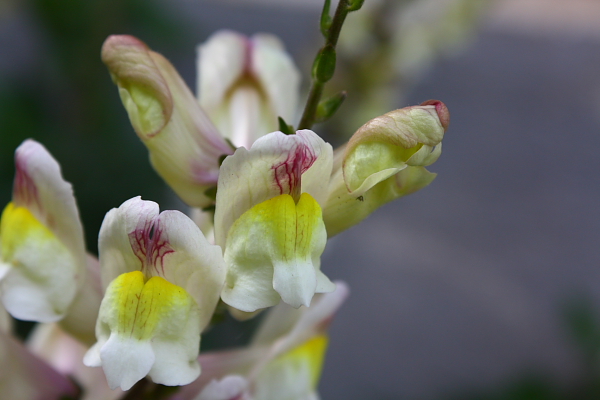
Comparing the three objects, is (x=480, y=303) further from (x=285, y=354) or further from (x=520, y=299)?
(x=285, y=354)

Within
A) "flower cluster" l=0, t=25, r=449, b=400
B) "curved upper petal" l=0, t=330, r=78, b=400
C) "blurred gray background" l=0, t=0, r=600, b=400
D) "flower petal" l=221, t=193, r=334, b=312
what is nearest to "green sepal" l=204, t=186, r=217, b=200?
"flower cluster" l=0, t=25, r=449, b=400

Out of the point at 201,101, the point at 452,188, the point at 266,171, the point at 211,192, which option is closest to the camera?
the point at 266,171

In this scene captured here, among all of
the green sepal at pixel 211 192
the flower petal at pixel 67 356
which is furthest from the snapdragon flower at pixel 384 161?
the flower petal at pixel 67 356

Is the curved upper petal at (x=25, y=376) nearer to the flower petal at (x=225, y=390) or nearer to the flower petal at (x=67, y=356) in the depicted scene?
the flower petal at (x=67, y=356)

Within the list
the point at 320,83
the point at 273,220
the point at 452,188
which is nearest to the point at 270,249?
the point at 273,220

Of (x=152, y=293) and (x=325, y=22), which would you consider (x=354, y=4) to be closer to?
(x=325, y=22)

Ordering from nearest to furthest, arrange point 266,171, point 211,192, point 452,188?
point 266,171, point 211,192, point 452,188

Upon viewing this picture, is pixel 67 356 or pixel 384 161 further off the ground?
pixel 384 161
